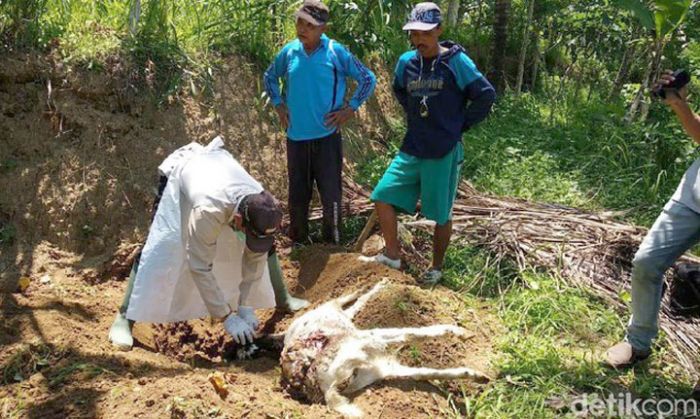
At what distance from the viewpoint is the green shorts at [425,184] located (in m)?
4.01

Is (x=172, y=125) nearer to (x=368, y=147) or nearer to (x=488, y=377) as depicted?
(x=368, y=147)

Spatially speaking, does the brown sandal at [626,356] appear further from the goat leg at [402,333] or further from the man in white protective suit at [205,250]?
the man in white protective suit at [205,250]

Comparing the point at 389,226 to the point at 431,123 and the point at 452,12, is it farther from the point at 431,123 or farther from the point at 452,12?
the point at 452,12

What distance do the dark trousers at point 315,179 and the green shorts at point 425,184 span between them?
1.57 feet

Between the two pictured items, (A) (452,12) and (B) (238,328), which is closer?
(B) (238,328)

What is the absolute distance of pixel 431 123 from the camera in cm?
397

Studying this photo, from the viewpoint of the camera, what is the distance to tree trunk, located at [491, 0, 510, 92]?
7895 millimetres

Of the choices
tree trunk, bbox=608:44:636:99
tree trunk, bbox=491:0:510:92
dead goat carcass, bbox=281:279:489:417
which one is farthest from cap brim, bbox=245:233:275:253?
tree trunk, bbox=608:44:636:99

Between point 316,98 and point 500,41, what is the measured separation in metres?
4.36

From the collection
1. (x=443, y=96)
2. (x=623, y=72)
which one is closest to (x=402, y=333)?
(x=443, y=96)

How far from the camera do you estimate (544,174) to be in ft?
19.1

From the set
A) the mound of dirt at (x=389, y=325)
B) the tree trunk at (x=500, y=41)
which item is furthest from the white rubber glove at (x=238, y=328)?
the tree trunk at (x=500, y=41)

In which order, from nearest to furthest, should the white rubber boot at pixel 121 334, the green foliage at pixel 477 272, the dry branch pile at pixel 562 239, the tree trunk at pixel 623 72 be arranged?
the white rubber boot at pixel 121 334 → the dry branch pile at pixel 562 239 → the green foliage at pixel 477 272 → the tree trunk at pixel 623 72

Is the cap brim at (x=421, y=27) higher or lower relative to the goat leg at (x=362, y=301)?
higher
